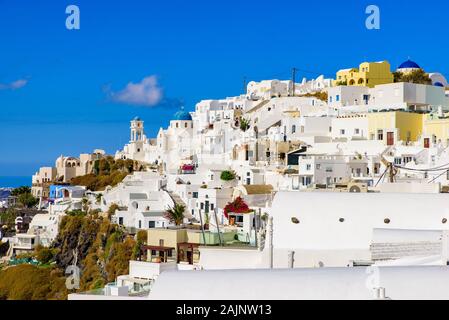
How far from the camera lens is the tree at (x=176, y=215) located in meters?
34.6

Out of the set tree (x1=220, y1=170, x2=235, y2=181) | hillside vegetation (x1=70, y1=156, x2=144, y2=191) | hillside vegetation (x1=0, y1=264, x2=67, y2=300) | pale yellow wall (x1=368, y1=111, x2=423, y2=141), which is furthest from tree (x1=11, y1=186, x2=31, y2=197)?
pale yellow wall (x1=368, y1=111, x2=423, y2=141)

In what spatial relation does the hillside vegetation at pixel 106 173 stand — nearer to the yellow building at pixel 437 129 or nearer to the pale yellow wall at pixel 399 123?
the pale yellow wall at pixel 399 123

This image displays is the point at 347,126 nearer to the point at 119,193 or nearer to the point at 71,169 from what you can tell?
the point at 119,193

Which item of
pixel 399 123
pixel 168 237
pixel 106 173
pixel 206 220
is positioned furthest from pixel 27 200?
pixel 168 237

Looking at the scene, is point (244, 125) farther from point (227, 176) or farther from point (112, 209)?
point (112, 209)

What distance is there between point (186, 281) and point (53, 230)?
35868mm

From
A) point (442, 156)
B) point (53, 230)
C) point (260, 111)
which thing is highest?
point (260, 111)

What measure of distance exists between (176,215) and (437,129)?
41.3ft

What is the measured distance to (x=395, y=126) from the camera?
38000 mm

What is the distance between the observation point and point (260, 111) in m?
49.0

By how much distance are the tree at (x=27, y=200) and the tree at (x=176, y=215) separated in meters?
27.5

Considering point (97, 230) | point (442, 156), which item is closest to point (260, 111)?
point (97, 230)

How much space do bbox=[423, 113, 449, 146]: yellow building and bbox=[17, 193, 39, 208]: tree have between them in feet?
107

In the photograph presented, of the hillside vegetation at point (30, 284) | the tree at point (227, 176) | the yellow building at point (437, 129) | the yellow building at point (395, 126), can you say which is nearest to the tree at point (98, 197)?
the hillside vegetation at point (30, 284)
